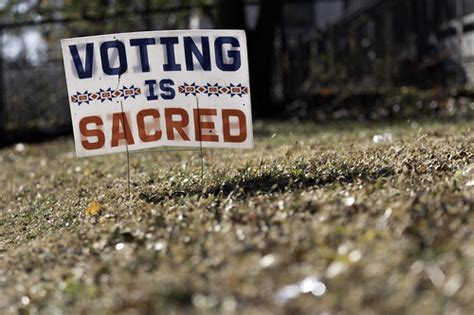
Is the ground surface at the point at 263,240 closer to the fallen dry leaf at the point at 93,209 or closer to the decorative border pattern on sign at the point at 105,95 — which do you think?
the fallen dry leaf at the point at 93,209

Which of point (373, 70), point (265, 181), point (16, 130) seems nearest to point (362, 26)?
point (373, 70)

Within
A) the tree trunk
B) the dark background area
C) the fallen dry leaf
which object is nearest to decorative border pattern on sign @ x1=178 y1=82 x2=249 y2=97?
the fallen dry leaf

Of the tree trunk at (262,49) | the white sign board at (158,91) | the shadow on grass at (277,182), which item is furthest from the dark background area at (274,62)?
the shadow on grass at (277,182)

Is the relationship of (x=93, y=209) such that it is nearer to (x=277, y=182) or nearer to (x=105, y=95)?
(x=105, y=95)

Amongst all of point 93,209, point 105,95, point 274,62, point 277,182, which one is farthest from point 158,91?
point 274,62

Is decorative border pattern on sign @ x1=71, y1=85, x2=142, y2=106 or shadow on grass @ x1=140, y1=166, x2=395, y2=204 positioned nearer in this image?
shadow on grass @ x1=140, y1=166, x2=395, y2=204

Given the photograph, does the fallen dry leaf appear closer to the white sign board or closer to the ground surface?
the ground surface
